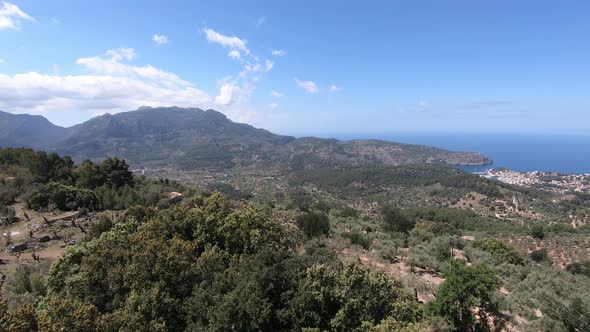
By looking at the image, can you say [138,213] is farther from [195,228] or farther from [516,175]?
[516,175]

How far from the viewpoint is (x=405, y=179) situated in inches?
5256

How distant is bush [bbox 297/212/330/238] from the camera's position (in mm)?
25375

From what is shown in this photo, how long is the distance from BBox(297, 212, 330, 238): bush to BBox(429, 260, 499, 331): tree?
13.2 m

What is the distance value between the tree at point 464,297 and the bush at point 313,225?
13.2m

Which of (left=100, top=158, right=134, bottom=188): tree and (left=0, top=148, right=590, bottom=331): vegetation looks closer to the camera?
(left=0, top=148, right=590, bottom=331): vegetation

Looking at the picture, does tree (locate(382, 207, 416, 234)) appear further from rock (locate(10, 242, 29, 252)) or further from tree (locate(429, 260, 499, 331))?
rock (locate(10, 242, 29, 252))

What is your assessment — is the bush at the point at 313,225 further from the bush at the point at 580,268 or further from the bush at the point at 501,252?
the bush at the point at 580,268

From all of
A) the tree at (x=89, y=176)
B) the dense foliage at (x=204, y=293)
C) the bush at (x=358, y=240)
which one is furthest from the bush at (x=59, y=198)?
the bush at (x=358, y=240)

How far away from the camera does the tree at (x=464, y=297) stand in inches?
487

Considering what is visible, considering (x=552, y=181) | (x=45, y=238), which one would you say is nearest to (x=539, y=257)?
(x=45, y=238)

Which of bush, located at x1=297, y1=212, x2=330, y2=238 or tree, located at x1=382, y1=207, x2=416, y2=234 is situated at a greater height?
bush, located at x1=297, y1=212, x2=330, y2=238

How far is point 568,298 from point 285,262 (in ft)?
48.2

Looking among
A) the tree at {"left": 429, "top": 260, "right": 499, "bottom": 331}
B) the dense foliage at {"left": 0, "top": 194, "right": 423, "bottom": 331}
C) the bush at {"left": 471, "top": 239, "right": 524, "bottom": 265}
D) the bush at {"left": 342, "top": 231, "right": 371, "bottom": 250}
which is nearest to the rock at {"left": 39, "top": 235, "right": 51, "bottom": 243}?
the dense foliage at {"left": 0, "top": 194, "right": 423, "bottom": 331}

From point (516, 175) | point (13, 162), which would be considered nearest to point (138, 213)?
point (13, 162)
